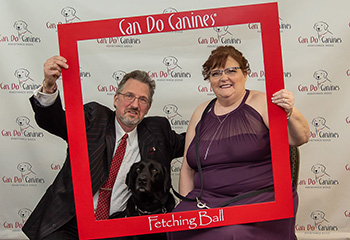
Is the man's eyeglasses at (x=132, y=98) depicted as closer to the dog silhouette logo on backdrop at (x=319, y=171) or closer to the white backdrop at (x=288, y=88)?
the white backdrop at (x=288, y=88)

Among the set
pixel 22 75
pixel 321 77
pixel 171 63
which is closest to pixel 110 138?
pixel 171 63

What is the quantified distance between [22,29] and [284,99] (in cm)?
187

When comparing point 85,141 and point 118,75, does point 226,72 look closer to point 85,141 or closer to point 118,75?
point 118,75

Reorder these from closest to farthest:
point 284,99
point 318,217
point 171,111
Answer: point 284,99 < point 171,111 < point 318,217

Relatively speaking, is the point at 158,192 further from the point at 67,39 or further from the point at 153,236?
the point at 67,39

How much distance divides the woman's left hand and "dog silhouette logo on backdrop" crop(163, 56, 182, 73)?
0.48 metres

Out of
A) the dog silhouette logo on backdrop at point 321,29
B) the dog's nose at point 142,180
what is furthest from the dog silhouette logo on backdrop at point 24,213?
the dog silhouette logo on backdrop at point 321,29

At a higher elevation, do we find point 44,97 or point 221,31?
point 221,31

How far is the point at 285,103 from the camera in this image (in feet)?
5.24

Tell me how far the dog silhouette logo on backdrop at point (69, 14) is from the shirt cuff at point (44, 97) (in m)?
1.00

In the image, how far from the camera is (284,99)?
1596 mm

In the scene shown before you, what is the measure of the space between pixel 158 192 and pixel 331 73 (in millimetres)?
1549

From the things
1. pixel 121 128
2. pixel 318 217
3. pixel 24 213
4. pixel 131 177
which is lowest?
pixel 318 217

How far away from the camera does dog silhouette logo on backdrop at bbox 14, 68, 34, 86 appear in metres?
2.61
